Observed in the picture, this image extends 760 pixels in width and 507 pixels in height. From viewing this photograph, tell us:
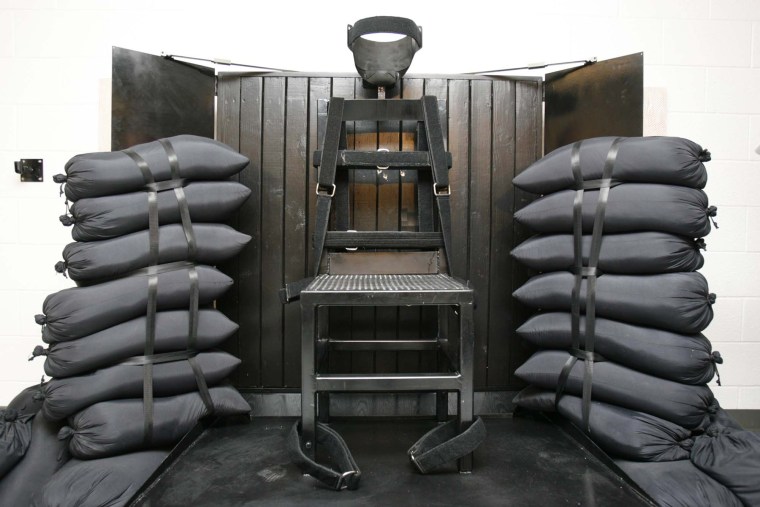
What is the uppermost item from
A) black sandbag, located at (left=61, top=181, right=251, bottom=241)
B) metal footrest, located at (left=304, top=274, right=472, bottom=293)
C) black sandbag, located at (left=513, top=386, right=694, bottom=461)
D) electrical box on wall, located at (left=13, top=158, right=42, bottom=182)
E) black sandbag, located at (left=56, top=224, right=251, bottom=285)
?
electrical box on wall, located at (left=13, top=158, right=42, bottom=182)

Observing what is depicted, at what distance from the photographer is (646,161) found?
4.09 ft

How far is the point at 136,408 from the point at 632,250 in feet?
5.40

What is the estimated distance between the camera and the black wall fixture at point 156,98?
60.5 inches

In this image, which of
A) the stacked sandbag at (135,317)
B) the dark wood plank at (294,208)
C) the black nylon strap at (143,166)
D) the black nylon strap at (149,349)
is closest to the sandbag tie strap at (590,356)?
the dark wood plank at (294,208)

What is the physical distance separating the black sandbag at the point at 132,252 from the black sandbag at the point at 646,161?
4.09 ft

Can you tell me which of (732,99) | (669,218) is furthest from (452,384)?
(732,99)

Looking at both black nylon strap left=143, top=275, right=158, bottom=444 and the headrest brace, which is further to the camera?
the headrest brace

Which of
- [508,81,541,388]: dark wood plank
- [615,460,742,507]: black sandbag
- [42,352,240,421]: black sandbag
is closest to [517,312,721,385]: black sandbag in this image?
[615,460,742,507]: black sandbag

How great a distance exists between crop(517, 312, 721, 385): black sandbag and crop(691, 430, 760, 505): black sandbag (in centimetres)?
17

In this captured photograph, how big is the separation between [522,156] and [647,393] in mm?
1009

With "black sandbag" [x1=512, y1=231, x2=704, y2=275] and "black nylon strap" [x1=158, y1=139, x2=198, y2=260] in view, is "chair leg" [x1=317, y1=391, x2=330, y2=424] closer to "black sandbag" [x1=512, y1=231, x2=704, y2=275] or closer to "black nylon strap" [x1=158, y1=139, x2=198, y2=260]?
"black nylon strap" [x1=158, y1=139, x2=198, y2=260]

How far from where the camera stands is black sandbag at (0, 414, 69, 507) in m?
1.18

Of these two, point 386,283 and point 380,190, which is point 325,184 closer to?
point 380,190

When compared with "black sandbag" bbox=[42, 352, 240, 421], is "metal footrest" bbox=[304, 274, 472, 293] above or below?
above
